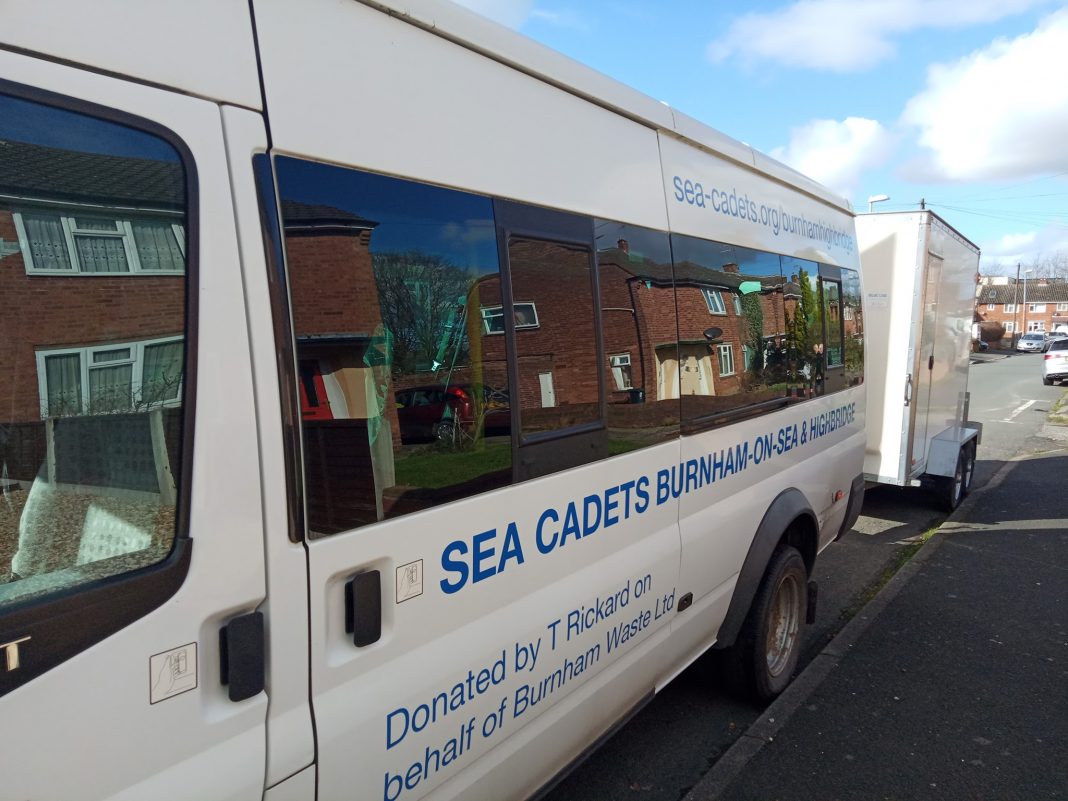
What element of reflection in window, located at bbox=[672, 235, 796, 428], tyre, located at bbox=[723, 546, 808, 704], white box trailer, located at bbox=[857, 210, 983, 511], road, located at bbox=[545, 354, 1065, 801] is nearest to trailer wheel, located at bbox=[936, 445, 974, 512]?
white box trailer, located at bbox=[857, 210, 983, 511]

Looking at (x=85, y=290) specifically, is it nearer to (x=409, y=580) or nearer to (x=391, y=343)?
(x=391, y=343)

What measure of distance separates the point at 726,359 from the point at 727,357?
0.02 meters

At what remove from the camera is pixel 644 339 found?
9.05 feet

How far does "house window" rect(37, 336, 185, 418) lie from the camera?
1.22 m

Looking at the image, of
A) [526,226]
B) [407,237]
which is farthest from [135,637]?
[526,226]

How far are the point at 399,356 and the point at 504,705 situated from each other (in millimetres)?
1083

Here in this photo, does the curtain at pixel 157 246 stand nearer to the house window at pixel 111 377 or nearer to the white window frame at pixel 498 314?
the house window at pixel 111 377

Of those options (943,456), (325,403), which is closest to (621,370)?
(325,403)

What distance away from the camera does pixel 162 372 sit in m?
1.34

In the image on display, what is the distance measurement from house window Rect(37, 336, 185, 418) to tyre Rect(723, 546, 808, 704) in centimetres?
314

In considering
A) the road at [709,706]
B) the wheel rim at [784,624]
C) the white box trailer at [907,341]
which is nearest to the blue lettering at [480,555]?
the road at [709,706]

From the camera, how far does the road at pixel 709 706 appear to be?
127 inches

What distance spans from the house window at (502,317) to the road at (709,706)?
1938mm

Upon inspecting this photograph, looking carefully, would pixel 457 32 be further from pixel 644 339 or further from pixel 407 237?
pixel 644 339
